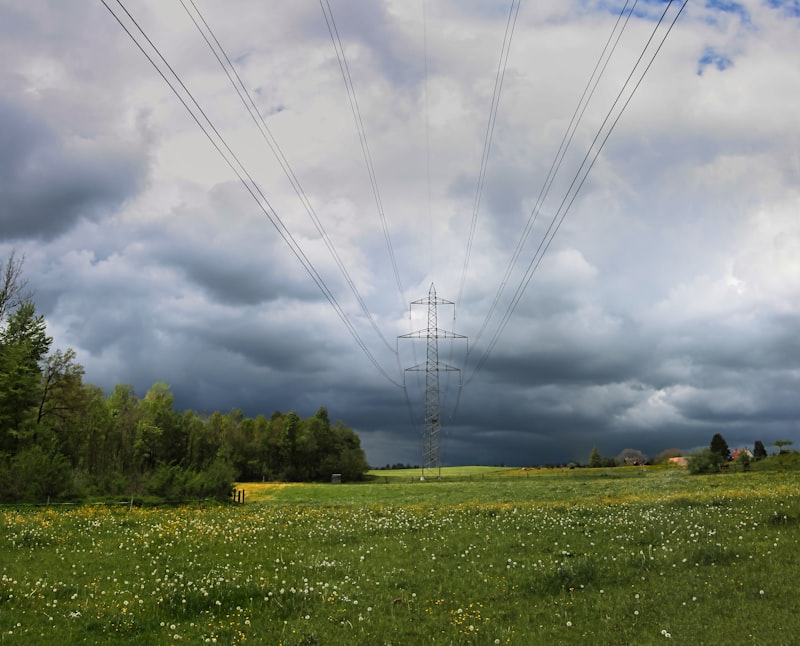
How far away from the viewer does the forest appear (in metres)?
49.6

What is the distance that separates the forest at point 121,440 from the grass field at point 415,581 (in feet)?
72.6

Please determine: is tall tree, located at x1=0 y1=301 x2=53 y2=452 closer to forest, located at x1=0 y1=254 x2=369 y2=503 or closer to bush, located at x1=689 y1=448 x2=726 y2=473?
forest, located at x1=0 y1=254 x2=369 y2=503

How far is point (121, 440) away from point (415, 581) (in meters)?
105

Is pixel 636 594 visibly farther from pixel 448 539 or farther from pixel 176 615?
pixel 176 615

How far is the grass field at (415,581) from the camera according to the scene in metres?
13.7

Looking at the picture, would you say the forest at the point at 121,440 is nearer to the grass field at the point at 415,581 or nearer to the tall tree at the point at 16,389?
the tall tree at the point at 16,389

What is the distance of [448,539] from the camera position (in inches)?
959

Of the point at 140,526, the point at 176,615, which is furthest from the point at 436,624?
the point at 140,526

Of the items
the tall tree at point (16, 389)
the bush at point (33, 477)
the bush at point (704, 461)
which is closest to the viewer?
the bush at point (33, 477)

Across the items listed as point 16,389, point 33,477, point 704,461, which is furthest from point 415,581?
point 704,461

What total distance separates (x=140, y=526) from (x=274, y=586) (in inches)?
583

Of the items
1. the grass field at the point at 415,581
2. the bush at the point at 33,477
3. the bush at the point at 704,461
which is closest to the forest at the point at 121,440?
the bush at the point at 33,477

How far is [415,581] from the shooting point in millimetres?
18234

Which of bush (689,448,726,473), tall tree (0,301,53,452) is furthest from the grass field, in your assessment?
bush (689,448,726,473)
